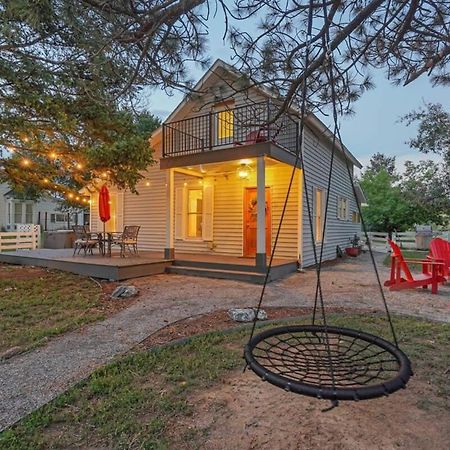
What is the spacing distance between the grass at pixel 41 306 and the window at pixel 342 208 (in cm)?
963

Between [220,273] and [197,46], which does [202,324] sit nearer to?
[197,46]

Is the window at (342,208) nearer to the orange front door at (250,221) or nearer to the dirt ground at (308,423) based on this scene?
the orange front door at (250,221)

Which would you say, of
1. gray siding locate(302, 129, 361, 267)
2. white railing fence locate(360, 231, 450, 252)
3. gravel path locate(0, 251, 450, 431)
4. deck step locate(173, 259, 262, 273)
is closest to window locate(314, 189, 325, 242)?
gray siding locate(302, 129, 361, 267)

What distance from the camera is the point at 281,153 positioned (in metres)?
8.08

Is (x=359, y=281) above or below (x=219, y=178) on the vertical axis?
below

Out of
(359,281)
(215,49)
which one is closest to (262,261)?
(359,281)

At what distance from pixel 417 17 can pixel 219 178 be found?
708cm

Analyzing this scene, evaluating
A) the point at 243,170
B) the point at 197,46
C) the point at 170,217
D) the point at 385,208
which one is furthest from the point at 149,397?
the point at 385,208

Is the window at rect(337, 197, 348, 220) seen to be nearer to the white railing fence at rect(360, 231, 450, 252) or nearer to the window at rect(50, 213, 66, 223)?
the white railing fence at rect(360, 231, 450, 252)

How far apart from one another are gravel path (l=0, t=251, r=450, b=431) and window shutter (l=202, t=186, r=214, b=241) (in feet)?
7.21

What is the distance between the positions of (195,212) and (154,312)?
5.82 metres

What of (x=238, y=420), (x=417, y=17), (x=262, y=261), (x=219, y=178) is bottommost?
(x=238, y=420)

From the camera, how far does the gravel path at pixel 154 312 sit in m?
2.79

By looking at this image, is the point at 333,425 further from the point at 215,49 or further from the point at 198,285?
the point at 198,285
